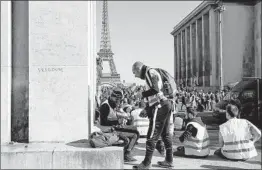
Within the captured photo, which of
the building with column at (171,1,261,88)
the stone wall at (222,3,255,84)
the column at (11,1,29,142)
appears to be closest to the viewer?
the column at (11,1,29,142)

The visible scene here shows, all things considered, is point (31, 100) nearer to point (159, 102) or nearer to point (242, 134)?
point (159, 102)

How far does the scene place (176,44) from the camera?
90562 mm

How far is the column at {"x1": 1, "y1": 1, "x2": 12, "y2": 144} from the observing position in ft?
17.2

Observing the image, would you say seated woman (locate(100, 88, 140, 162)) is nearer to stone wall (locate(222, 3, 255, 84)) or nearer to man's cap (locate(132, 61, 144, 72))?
man's cap (locate(132, 61, 144, 72))

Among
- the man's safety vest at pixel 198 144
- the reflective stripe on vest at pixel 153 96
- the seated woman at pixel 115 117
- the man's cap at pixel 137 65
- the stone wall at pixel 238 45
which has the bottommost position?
the man's safety vest at pixel 198 144

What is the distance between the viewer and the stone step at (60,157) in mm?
4840

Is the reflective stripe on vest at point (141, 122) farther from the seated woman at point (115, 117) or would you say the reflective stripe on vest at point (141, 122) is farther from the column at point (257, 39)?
the column at point (257, 39)

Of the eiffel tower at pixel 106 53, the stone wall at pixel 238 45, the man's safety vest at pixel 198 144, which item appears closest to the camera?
the man's safety vest at pixel 198 144

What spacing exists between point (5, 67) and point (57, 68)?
2.72 feet

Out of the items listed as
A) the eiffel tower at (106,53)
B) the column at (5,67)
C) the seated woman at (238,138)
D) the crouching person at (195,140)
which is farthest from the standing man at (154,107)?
the eiffel tower at (106,53)

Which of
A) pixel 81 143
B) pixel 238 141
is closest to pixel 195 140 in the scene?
pixel 238 141

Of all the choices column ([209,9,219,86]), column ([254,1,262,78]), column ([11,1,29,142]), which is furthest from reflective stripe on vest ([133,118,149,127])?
column ([209,9,219,86])

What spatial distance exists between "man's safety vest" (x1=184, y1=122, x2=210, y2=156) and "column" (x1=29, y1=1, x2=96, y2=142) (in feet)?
7.40

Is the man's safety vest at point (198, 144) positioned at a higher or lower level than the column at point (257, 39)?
lower
